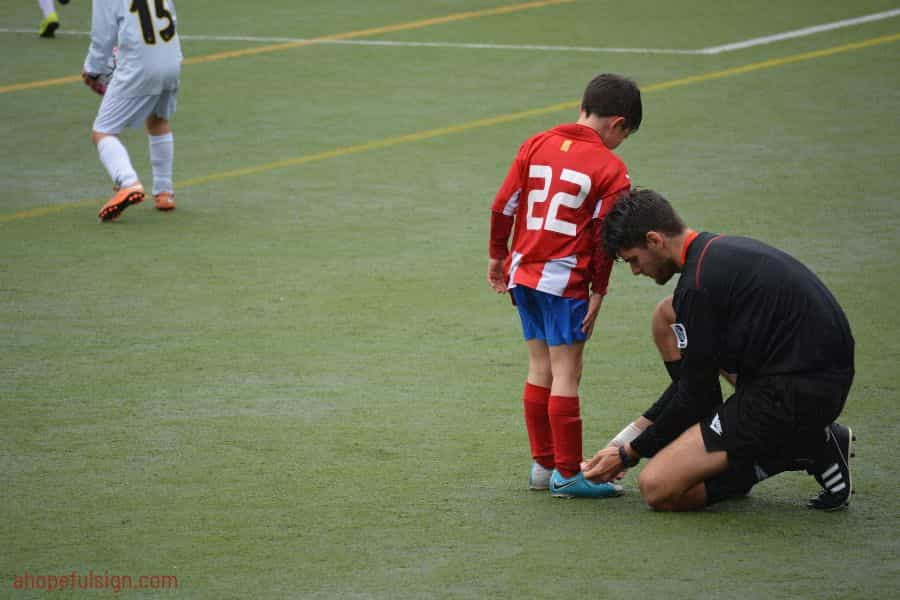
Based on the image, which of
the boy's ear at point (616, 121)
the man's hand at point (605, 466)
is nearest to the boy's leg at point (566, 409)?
the man's hand at point (605, 466)

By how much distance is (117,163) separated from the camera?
996cm

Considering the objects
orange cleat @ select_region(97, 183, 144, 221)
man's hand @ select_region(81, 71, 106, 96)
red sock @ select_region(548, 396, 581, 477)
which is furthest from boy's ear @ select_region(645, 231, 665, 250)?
man's hand @ select_region(81, 71, 106, 96)

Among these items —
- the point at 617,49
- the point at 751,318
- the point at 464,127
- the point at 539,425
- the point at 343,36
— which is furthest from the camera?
the point at 343,36

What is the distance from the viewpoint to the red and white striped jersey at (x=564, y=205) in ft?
17.4

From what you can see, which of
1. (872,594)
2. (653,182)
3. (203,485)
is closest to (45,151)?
(653,182)

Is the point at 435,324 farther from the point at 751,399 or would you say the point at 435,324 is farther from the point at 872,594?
the point at 872,594

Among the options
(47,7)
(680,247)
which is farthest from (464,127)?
(680,247)

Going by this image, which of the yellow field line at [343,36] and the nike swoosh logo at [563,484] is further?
the yellow field line at [343,36]

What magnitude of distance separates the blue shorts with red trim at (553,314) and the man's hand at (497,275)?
5.0 inches

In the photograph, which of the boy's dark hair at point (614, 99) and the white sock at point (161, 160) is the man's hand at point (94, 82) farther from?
the boy's dark hair at point (614, 99)

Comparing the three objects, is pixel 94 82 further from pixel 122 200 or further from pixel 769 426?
pixel 769 426

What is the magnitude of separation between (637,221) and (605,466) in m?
0.96

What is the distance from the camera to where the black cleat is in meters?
5.17

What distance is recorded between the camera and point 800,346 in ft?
16.3
